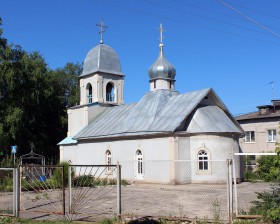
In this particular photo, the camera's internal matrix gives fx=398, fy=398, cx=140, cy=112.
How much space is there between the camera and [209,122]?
83.7 ft

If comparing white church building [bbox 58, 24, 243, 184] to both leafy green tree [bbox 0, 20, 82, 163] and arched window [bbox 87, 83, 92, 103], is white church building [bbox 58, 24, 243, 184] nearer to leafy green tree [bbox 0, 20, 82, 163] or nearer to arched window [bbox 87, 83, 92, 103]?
arched window [bbox 87, 83, 92, 103]

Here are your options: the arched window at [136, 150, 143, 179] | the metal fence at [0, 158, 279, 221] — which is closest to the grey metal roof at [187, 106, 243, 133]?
the metal fence at [0, 158, 279, 221]

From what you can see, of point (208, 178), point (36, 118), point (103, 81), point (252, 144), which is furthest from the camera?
point (36, 118)


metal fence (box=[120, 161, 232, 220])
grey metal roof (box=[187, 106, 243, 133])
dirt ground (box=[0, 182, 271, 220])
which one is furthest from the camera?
grey metal roof (box=[187, 106, 243, 133])

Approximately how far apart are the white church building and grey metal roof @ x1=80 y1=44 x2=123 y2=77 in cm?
11

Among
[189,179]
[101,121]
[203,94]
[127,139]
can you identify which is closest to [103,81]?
[101,121]

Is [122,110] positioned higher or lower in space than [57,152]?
higher

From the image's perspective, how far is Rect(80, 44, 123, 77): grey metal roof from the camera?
118 feet

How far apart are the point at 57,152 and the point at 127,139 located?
2118cm

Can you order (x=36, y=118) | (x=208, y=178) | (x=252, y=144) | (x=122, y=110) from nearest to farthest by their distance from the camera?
(x=208, y=178) → (x=122, y=110) → (x=252, y=144) → (x=36, y=118)

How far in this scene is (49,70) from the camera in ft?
156

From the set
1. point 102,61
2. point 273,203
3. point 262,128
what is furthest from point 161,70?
point 273,203

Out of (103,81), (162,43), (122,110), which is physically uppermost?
(162,43)

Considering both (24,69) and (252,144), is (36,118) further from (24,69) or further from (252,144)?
(252,144)
